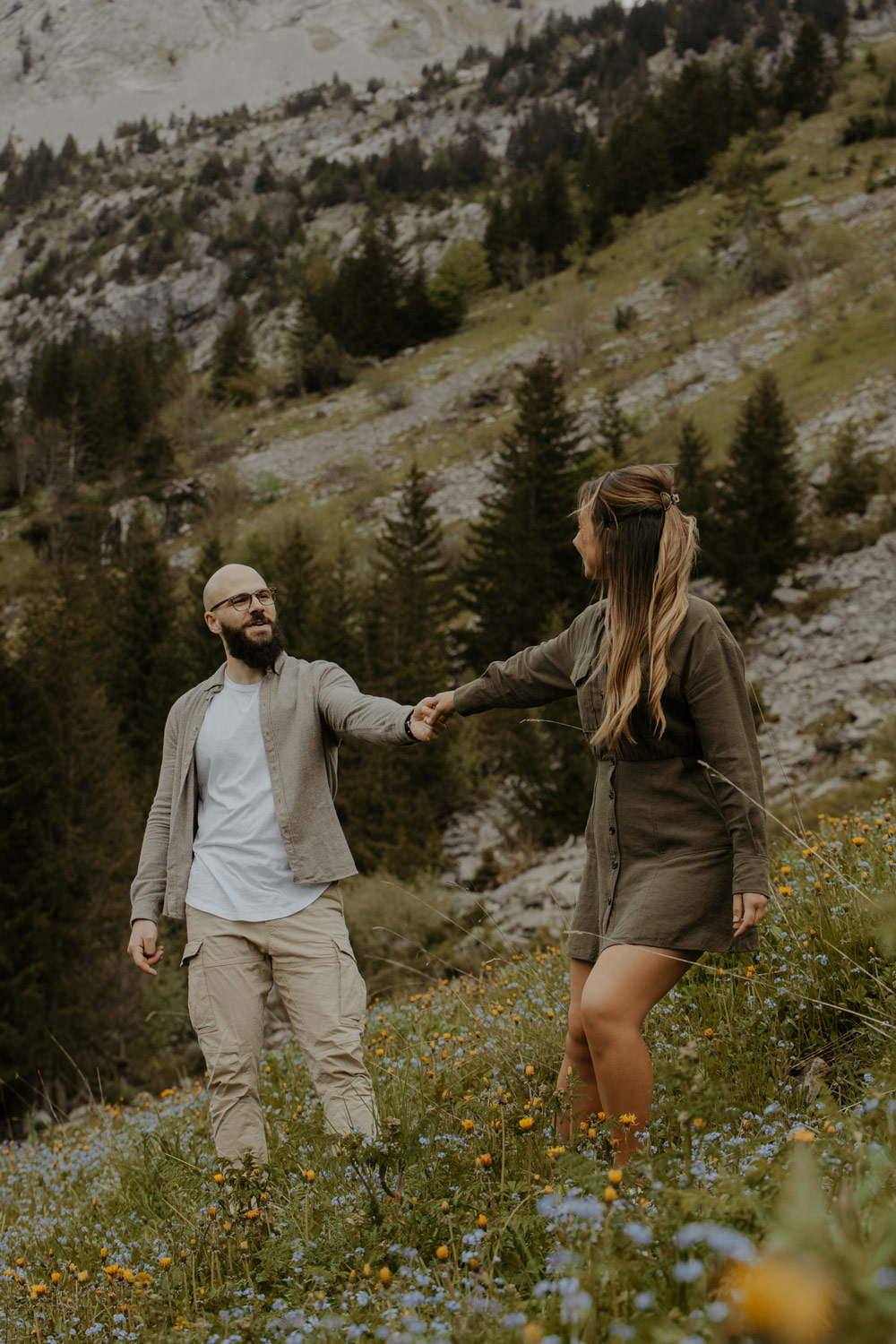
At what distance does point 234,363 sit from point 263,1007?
7305 centimetres

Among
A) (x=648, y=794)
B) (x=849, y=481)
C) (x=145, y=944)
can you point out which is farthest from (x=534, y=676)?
(x=849, y=481)

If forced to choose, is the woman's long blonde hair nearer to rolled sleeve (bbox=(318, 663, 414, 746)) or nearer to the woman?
the woman

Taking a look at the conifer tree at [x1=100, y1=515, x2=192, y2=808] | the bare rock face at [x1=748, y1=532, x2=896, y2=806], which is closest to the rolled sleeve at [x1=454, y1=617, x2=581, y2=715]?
the bare rock face at [x1=748, y1=532, x2=896, y2=806]

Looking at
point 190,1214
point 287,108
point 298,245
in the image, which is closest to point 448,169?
point 298,245

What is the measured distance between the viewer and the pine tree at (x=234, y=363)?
2657 inches

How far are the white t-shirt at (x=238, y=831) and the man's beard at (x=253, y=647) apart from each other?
0.41ft

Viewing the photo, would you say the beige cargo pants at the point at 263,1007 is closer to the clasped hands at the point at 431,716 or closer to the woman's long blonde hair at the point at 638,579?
→ the clasped hands at the point at 431,716

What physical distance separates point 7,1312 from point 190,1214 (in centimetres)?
54

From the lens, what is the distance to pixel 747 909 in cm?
257

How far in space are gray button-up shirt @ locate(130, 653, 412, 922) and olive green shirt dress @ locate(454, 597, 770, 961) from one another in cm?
99

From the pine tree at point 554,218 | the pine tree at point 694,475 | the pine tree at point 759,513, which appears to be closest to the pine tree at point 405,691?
the pine tree at point 694,475

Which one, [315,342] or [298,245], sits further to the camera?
[298,245]

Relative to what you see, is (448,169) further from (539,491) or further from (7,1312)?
(7,1312)

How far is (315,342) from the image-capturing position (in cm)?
6488
